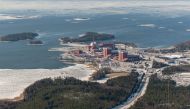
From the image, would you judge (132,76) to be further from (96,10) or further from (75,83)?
(96,10)

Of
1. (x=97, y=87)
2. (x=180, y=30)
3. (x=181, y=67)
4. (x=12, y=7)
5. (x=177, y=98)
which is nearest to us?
(x=177, y=98)

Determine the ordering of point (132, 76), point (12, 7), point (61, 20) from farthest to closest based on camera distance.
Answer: point (12, 7)
point (61, 20)
point (132, 76)

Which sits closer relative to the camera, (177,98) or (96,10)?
(177,98)

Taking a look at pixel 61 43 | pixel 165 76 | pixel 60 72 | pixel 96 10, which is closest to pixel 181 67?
pixel 165 76

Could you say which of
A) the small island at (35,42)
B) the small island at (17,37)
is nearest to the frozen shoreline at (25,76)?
the small island at (35,42)

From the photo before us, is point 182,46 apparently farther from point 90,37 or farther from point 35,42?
point 35,42

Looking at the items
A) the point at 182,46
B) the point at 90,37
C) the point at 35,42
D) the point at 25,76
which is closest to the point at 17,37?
the point at 35,42

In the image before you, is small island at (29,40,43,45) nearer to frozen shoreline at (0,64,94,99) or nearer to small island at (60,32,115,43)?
small island at (60,32,115,43)

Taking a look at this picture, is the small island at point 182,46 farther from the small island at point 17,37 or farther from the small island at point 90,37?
the small island at point 17,37
